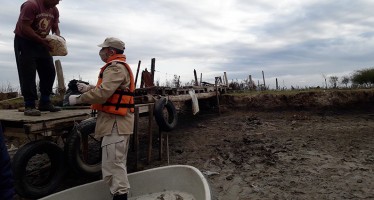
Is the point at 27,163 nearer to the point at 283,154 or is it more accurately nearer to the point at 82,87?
the point at 82,87

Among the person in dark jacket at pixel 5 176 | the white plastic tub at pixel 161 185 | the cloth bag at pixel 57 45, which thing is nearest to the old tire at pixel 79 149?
the white plastic tub at pixel 161 185

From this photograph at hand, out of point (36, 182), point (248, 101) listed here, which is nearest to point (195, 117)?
point (248, 101)

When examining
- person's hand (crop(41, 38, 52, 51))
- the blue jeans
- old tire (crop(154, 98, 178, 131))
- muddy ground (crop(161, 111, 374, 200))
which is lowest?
muddy ground (crop(161, 111, 374, 200))

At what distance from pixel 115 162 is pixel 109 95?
0.83 m

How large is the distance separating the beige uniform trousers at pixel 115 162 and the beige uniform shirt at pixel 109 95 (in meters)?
0.07

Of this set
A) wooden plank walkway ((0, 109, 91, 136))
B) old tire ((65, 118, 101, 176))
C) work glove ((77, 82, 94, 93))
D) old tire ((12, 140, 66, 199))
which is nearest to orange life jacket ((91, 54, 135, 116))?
work glove ((77, 82, 94, 93))

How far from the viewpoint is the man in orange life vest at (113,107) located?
13.2 ft

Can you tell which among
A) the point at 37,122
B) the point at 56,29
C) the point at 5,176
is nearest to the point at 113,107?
the point at 37,122

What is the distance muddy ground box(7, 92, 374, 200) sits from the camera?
584 cm

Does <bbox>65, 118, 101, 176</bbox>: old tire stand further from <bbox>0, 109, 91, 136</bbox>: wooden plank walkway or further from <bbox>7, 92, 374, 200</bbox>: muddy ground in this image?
<bbox>7, 92, 374, 200</bbox>: muddy ground

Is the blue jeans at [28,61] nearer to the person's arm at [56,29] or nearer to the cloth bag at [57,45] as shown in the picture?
the cloth bag at [57,45]

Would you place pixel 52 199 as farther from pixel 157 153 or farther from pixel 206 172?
pixel 157 153

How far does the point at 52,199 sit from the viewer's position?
14.4ft

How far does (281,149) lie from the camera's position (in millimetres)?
8039
